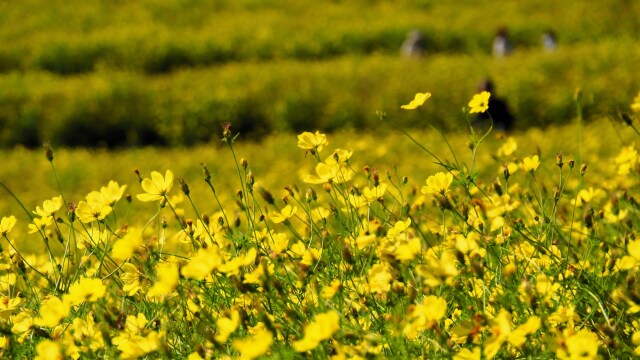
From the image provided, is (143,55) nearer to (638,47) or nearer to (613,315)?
(638,47)

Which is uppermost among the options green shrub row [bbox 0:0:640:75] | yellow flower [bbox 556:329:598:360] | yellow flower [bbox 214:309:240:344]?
green shrub row [bbox 0:0:640:75]

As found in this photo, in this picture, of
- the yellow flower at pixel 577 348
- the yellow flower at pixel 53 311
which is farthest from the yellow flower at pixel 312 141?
the yellow flower at pixel 577 348

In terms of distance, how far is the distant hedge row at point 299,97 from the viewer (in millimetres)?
13234

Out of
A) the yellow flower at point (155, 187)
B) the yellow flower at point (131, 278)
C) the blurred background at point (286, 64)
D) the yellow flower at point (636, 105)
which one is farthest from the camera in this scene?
the blurred background at point (286, 64)

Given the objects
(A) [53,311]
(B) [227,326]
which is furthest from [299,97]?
(B) [227,326]

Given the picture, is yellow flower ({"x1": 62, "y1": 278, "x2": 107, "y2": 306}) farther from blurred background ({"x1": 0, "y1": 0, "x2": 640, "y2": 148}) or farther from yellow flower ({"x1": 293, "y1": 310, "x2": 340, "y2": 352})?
blurred background ({"x1": 0, "y1": 0, "x2": 640, "y2": 148})

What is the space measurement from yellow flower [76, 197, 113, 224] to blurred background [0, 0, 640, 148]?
8471 millimetres

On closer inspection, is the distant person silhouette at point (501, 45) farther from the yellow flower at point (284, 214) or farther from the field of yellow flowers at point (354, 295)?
the yellow flower at point (284, 214)

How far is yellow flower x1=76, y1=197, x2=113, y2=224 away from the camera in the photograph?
1.89 meters

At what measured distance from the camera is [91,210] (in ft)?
A: 6.28

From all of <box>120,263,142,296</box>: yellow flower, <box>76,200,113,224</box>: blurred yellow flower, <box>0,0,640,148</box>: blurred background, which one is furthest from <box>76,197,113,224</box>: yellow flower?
<box>0,0,640,148</box>: blurred background

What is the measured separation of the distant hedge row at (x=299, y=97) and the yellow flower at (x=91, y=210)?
37.8ft

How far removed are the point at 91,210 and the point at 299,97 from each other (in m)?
12.2

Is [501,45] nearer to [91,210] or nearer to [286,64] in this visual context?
[286,64]
